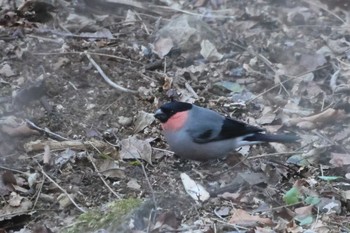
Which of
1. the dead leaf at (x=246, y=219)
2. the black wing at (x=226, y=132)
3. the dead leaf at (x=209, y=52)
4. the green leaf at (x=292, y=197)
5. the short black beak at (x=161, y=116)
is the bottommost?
the dead leaf at (x=209, y=52)

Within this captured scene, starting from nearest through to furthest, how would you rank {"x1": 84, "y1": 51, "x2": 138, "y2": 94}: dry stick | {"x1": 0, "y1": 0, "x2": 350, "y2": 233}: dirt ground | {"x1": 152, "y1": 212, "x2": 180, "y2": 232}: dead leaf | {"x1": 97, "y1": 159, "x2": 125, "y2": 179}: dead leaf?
{"x1": 152, "y1": 212, "x2": 180, "y2": 232}: dead leaf < {"x1": 0, "y1": 0, "x2": 350, "y2": 233}: dirt ground < {"x1": 97, "y1": 159, "x2": 125, "y2": 179}: dead leaf < {"x1": 84, "y1": 51, "x2": 138, "y2": 94}: dry stick

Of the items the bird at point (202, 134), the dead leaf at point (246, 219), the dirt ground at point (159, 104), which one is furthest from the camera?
the bird at point (202, 134)

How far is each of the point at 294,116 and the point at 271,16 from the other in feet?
6.76

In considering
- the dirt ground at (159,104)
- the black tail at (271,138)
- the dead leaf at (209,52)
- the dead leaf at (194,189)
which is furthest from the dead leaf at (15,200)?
the dead leaf at (209,52)

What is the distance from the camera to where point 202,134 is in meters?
5.25

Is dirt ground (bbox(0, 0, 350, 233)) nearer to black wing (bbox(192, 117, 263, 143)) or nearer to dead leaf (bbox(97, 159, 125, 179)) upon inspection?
dead leaf (bbox(97, 159, 125, 179))

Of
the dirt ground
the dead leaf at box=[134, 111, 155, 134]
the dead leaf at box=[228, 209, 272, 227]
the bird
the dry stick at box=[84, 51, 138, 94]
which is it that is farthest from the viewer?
the dry stick at box=[84, 51, 138, 94]

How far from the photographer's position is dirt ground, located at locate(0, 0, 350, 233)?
460cm

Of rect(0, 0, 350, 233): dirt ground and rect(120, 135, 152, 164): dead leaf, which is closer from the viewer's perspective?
rect(0, 0, 350, 233): dirt ground

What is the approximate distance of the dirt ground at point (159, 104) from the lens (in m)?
4.60

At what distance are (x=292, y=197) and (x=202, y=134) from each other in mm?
827

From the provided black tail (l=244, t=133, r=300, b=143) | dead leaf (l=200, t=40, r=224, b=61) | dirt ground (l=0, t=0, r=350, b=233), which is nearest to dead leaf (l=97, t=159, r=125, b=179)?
dirt ground (l=0, t=0, r=350, b=233)

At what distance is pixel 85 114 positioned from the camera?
578 cm

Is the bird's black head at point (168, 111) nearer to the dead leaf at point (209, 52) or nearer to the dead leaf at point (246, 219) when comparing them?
the dead leaf at point (246, 219)
